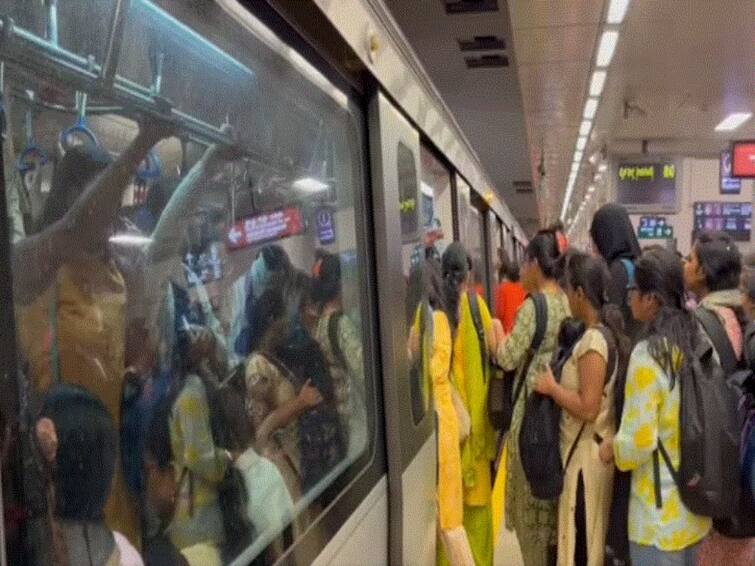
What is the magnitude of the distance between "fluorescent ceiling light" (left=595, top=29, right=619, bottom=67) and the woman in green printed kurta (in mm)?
3229

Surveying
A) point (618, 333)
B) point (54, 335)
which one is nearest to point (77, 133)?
point (54, 335)

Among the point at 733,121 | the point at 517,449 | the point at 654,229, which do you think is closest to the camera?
the point at 517,449

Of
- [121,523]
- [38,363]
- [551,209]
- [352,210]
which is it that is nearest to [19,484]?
[38,363]

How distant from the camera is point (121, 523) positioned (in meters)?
1.02

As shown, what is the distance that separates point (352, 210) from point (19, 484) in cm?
135

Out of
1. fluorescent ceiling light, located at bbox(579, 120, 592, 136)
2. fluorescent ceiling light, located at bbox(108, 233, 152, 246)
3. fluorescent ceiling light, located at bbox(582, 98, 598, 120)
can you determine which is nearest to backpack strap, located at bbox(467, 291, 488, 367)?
fluorescent ceiling light, located at bbox(108, 233, 152, 246)

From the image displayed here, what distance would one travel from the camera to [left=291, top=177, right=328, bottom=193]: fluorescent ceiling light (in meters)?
1.72

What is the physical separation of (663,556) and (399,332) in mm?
1096

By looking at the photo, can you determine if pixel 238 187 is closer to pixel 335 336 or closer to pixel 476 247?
pixel 335 336

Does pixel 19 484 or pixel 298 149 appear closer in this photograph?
pixel 19 484

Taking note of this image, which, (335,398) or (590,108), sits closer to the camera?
(335,398)

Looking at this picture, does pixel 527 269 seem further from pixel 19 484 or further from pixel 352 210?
pixel 19 484

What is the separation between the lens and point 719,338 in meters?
2.82

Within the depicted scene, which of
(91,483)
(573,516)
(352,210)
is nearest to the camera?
(91,483)
